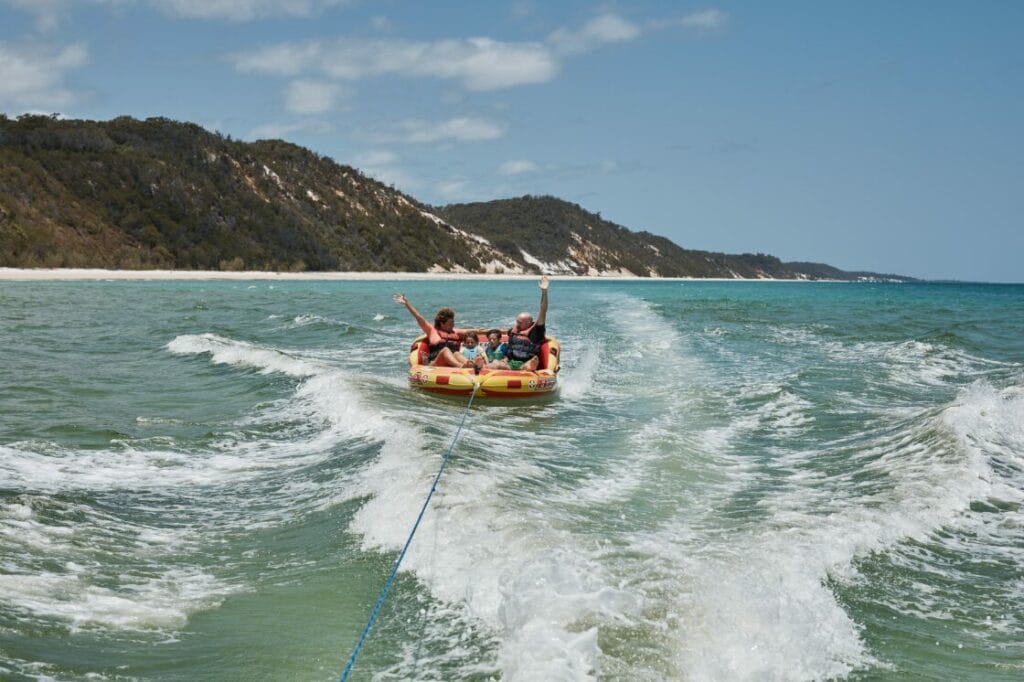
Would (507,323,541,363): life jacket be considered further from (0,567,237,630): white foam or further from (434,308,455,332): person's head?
(0,567,237,630): white foam

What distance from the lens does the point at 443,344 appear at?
11.6 m

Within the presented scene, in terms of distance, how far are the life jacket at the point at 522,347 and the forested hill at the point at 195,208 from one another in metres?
37.1

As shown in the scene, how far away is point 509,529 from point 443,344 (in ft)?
22.1

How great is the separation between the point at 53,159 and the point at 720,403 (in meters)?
51.9

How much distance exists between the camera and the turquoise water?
3.71m

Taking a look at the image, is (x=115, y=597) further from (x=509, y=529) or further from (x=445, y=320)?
(x=445, y=320)

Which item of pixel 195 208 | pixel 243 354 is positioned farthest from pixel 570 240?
pixel 243 354

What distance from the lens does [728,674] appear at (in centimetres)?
346

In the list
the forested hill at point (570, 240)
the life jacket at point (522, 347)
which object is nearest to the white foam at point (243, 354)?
the life jacket at point (522, 347)

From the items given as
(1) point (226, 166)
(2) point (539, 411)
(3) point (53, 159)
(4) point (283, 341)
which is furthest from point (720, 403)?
(1) point (226, 166)

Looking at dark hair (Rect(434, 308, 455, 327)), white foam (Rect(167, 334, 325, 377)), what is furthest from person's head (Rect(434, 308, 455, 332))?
white foam (Rect(167, 334, 325, 377))

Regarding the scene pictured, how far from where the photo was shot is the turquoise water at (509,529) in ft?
12.2

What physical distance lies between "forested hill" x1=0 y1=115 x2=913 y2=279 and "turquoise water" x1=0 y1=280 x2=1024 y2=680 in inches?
1515

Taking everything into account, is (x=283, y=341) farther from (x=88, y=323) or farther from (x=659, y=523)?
(x=659, y=523)
